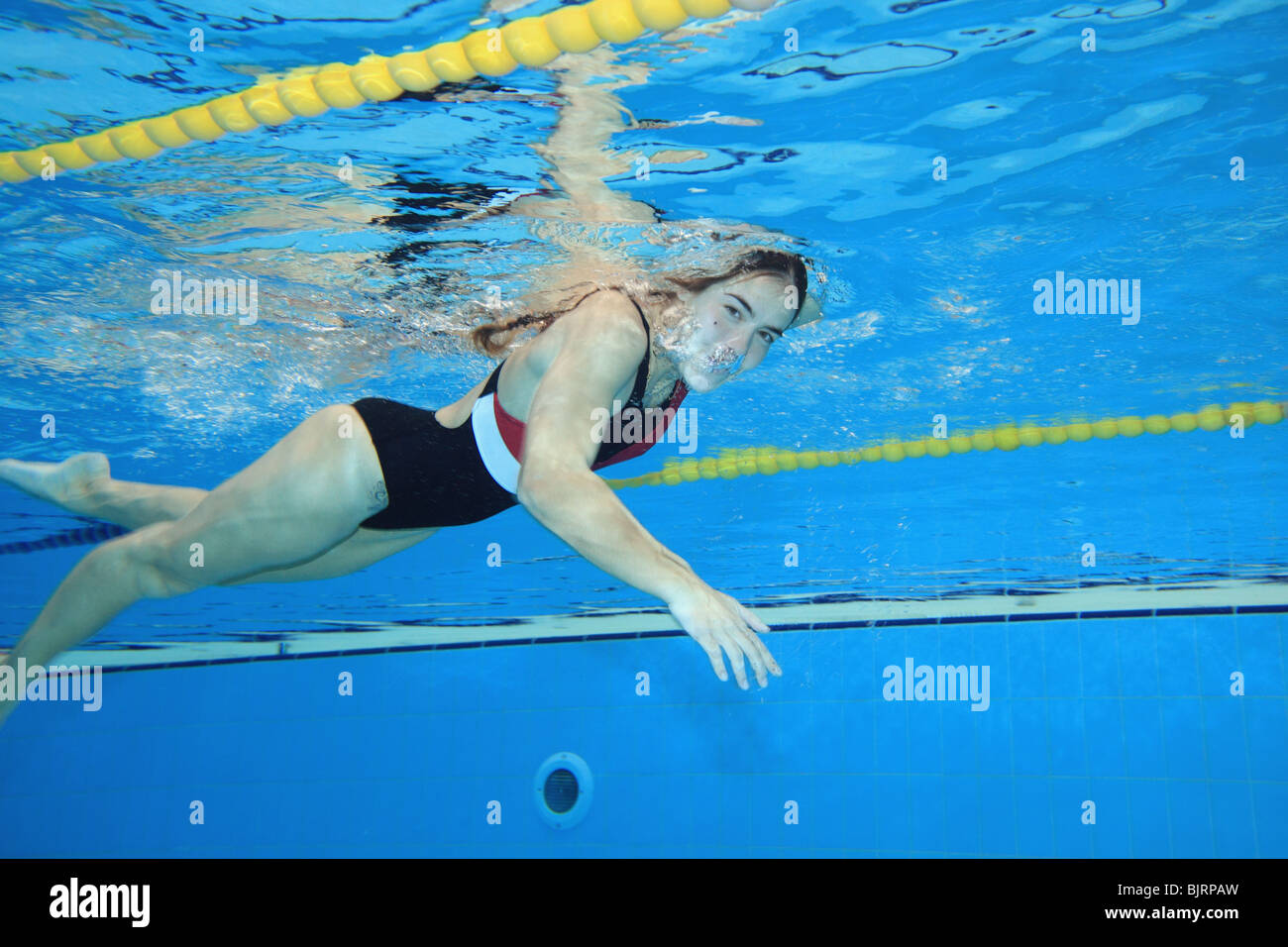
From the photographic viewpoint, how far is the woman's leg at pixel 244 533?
3.34 m

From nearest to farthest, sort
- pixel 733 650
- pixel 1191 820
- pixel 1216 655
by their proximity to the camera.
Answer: pixel 733 650 < pixel 1191 820 < pixel 1216 655

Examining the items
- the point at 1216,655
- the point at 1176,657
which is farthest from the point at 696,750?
the point at 1216,655

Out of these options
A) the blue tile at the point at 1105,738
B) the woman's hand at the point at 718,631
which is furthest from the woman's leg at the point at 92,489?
the blue tile at the point at 1105,738

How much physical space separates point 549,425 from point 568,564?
7264 mm

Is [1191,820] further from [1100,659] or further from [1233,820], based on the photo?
[1100,659]

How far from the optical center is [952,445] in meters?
7.40

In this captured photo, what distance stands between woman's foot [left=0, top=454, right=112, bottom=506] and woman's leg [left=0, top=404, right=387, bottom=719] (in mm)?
977

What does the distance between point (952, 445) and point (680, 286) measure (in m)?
3.49

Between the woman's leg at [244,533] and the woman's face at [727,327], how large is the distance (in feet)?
4.82

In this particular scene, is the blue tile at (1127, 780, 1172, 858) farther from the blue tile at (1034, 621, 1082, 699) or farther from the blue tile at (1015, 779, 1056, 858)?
the blue tile at (1034, 621, 1082, 699)

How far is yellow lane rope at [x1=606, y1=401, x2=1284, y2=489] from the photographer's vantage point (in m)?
6.57

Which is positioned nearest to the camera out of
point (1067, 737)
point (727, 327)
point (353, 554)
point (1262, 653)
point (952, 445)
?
point (727, 327)

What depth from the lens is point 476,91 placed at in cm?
345

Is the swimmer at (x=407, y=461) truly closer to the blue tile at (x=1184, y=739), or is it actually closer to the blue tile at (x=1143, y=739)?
the blue tile at (x=1143, y=739)
